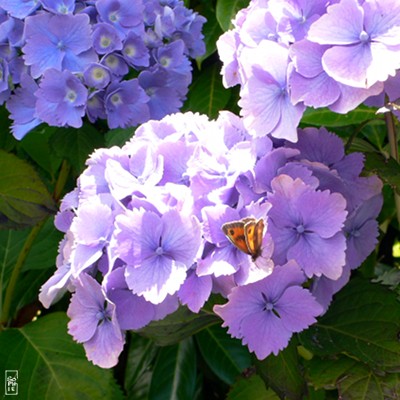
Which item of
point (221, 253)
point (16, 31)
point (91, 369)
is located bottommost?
point (91, 369)

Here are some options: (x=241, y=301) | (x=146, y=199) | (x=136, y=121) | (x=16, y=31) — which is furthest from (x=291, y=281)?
(x=16, y=31)

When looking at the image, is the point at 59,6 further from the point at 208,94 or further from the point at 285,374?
the point at 285,374

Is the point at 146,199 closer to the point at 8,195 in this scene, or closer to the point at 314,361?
the point at 314,361

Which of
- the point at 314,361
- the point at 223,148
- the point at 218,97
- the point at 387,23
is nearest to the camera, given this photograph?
the point at 387,23

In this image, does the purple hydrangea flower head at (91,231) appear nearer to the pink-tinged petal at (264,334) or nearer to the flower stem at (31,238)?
the pink-tinged petal at (264,334)

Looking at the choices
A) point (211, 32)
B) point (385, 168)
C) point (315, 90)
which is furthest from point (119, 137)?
point (315, 90)

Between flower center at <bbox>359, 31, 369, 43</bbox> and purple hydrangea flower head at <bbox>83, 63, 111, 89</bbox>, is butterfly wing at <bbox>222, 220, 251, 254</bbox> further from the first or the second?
purple hydrangea flower head at <bbox>83, 63, 111, 89</bbox>
